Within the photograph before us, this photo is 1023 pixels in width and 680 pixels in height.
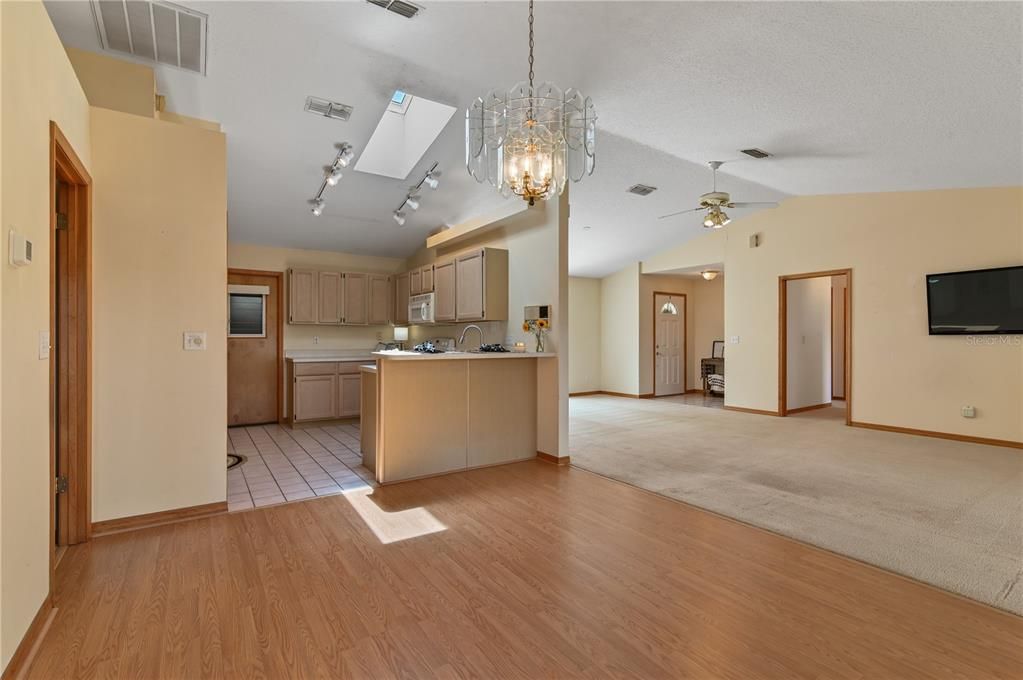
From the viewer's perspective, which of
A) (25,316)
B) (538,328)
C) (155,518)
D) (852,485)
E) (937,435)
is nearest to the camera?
(25,316)

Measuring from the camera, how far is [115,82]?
3.09 m

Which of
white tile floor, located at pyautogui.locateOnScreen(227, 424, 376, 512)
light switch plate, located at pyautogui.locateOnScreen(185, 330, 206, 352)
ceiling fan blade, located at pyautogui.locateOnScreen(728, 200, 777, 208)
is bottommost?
white tile floor, located at pyautogui.locateOnScreen(227, 424, 376, 512)

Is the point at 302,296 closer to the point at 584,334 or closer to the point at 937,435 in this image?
the point at 584,334

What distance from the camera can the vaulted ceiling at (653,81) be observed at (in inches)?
108

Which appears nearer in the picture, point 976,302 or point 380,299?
point 976,302

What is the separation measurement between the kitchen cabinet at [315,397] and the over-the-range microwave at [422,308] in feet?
4.39

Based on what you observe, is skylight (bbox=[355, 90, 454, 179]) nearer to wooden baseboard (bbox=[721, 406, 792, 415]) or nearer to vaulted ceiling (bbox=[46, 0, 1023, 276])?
vaulted ceiling (bbox=[46, 0, 1023, 276])

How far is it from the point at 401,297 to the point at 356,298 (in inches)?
25.5

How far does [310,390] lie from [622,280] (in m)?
6.18

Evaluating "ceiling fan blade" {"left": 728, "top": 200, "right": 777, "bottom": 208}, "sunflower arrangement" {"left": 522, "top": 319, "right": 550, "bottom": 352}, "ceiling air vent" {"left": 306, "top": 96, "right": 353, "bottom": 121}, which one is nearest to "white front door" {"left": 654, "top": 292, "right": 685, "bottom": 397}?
"ceiling fan blade" {"left": 728, "top": 200, "right": 777, "bottom": 208}

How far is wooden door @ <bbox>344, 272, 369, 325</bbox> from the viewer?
6.93 metres

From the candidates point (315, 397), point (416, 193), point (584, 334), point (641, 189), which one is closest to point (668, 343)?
point (584, 334)

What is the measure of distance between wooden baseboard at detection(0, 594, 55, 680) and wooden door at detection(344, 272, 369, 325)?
203 inches

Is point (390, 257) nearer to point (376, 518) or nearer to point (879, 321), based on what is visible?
point (376, 518)
